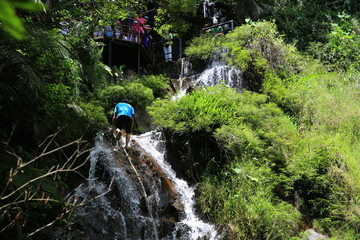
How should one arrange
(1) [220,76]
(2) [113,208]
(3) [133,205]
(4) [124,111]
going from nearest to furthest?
(2) [113,208], (3) [133,205], (4) [124,111], (1) [220,76]

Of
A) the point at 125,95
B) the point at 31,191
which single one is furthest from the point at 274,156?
the point at 31,191

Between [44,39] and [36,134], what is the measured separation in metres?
1.61

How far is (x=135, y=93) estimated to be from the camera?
11.3 meters

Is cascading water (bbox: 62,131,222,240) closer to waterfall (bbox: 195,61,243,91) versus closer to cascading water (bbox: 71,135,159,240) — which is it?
cascading water (bbox: 71,135,159,240)

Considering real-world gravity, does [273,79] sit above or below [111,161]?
above

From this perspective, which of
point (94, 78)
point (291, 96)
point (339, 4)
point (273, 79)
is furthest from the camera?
point (339, 4)

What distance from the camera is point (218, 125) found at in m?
8.42

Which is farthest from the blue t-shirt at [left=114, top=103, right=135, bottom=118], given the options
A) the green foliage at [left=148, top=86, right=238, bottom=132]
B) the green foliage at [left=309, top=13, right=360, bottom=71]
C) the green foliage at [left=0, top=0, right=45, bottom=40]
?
the green foliage at [left=309, top=13, right=360, bottom=71]

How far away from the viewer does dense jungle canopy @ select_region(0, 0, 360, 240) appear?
17.1 feet

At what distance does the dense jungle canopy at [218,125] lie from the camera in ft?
17.1

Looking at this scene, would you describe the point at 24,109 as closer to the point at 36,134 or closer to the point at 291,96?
the point at 36,134

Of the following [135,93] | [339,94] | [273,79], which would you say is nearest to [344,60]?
[339,94]

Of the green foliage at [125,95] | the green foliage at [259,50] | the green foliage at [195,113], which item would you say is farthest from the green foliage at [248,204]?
the green foliage at [259,50]

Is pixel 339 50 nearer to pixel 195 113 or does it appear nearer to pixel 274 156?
pixel 274 156
